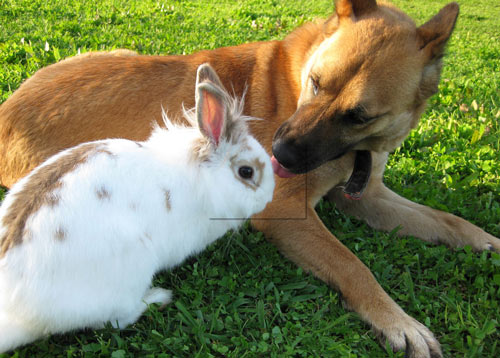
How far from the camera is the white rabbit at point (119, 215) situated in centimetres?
205

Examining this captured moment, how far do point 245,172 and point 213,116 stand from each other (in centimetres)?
40

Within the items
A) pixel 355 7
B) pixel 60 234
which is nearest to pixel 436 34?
pixel 355 7

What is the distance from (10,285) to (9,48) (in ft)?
13.0

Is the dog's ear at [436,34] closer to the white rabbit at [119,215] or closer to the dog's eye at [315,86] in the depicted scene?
the dog's eye at [315,86]

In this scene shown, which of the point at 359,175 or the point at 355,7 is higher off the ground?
the point at 355,7

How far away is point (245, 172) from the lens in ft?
8.92

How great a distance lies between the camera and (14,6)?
6.46 metres

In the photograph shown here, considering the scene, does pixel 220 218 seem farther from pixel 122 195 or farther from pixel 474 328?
pixel 474 328

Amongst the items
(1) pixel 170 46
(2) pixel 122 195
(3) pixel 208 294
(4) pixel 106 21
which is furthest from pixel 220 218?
(4) pixel 106 21

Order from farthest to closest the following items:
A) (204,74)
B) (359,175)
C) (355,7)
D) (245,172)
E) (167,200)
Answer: (359,175) → (355,7) → (245,172) → (204,74) → (167,200)

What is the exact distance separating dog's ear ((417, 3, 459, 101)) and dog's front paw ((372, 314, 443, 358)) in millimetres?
1589

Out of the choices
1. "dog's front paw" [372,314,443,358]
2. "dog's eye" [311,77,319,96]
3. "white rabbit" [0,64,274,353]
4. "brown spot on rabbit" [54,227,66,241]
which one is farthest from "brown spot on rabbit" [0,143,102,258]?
"dog's front paw" [372,314,443,358]

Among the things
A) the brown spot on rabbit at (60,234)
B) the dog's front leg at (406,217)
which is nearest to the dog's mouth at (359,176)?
the dog's front leg at (406,217)

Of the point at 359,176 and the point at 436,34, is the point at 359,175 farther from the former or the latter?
the point at 436,34
